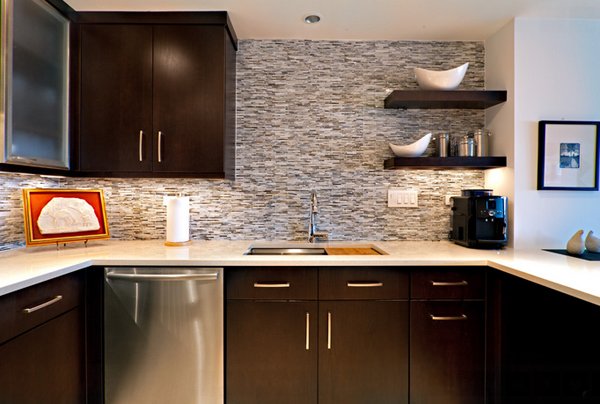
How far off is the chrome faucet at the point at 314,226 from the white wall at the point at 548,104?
116 centimetres

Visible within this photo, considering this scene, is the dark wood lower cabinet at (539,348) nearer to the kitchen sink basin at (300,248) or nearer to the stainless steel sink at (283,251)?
the kitchen sink basin at (300,248)

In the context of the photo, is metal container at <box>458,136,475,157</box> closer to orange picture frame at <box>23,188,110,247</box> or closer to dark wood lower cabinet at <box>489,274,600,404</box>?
dark wood lower cabinet at <box>489,274,600,404</box>

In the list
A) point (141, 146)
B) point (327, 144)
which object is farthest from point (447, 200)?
point (141, 146)

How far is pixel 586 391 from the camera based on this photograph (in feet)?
5.12

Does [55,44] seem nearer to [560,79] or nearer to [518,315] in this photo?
[518,315]

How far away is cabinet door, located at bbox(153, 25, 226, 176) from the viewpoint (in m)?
2.02

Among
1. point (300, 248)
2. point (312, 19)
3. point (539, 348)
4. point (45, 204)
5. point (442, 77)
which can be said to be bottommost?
point (539, 348)

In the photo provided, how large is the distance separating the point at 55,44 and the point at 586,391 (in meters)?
3.15

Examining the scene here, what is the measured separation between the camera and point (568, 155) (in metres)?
2.05

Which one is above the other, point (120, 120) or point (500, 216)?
point (120, 120)

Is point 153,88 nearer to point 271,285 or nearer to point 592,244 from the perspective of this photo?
point 271,285

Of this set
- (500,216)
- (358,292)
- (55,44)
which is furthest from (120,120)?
(500,216)

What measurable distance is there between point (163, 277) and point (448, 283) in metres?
1.40

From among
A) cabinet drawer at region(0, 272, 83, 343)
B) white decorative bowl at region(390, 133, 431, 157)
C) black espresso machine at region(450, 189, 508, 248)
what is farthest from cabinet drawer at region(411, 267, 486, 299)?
cabinet drawer at region(0, 272, 83, 343)
